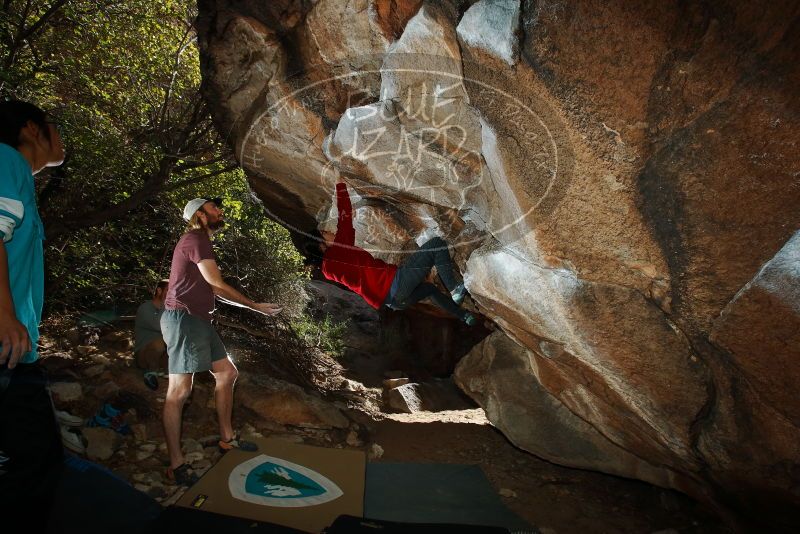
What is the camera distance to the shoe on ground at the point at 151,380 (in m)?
4.35

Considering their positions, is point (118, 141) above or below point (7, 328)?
above

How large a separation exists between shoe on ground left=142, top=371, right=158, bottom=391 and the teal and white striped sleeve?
3.22m

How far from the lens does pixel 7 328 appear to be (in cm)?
149

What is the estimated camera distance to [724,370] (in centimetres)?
241

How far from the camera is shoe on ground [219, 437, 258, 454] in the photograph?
3504 mm

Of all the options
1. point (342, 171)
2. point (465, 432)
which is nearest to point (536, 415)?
point (465, 432)

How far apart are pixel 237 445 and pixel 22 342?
2368 millimetres

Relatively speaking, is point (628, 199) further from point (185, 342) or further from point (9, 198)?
point (185, 342)

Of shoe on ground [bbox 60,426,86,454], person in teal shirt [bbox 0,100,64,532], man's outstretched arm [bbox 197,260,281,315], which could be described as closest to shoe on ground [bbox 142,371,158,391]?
shoe on ground [bbox 60,426,86,454]

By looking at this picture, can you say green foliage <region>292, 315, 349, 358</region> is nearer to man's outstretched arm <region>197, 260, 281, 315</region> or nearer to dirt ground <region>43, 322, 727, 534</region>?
dirt ground <region>43, 322, 727, 534</region>

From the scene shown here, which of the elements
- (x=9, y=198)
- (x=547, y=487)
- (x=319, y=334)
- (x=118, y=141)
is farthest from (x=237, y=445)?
(x=319, y=334)

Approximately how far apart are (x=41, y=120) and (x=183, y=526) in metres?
2.25

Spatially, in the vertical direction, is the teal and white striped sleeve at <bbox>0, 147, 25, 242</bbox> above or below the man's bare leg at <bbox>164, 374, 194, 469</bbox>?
above

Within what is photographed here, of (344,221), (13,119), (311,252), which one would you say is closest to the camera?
(13,119)
